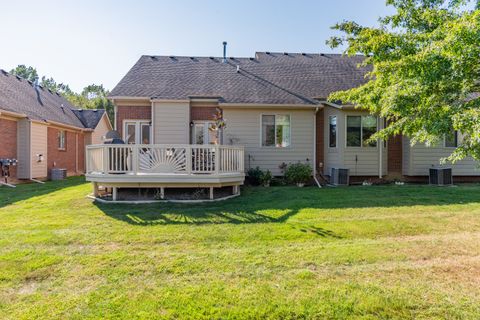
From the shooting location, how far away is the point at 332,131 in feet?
39.9

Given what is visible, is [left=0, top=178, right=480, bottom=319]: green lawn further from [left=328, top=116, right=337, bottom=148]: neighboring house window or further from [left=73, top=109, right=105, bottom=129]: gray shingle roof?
[left=73, top=109, right=105, bottom=129]: gray shingle roof

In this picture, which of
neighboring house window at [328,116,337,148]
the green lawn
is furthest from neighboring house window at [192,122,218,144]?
the green lawn

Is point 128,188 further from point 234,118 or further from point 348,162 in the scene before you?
point 348,162

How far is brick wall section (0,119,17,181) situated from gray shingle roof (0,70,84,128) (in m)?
0.71

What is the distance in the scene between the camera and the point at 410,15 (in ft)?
19.4

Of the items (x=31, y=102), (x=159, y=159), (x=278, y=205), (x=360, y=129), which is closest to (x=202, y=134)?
(x=159, y=159)

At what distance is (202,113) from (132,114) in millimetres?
2989

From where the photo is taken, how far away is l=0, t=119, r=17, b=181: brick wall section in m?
13.3

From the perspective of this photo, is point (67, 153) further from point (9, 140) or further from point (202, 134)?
point (202, 134)

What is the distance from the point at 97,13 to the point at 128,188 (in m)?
6.46

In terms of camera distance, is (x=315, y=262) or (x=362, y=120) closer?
(x=315, y=262)

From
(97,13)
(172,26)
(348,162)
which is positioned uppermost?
(172,26)

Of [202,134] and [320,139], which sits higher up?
[202,134]

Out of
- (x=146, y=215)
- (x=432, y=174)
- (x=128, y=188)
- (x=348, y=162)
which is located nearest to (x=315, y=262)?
(x=146, y=215)
